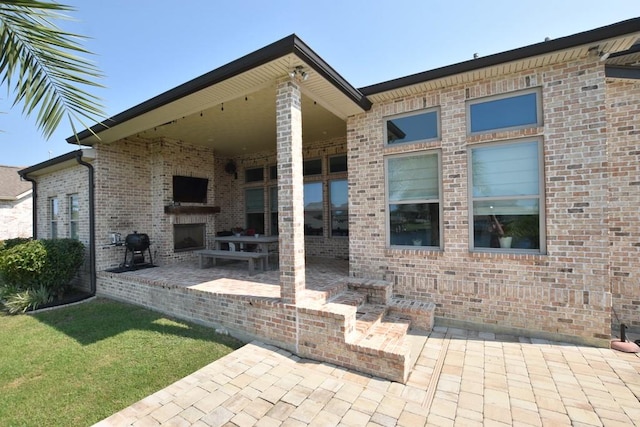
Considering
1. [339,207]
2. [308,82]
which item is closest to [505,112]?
[308,82]

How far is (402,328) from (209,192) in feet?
22.9

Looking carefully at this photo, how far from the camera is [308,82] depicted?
12.9 feet

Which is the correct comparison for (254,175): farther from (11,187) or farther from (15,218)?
(11,187)

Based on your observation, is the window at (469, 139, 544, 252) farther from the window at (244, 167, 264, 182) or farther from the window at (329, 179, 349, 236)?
the window at (244, 167, 264, 182)

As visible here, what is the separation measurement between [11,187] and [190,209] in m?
16.8

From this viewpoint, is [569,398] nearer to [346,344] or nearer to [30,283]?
[346,344]

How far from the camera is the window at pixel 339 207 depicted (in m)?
7.82

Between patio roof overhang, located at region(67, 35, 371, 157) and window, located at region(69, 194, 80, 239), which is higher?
patio roof overhang, located at region(67, 35, 371, 157)

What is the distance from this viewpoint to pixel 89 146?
6730 millimetres

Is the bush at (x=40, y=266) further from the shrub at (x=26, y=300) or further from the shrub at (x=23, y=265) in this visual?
the shrub at (x=26, y=300)

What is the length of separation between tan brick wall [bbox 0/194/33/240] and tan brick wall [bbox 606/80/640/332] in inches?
956

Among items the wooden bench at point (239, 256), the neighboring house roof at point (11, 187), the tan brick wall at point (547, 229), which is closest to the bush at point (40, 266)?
the wooden bench at point (239, 256)

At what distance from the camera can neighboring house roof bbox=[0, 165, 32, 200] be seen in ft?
51.3

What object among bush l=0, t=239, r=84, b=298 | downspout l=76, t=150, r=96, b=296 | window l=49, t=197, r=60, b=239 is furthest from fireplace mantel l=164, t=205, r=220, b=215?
window l=49, t=197, r=60, b=239
